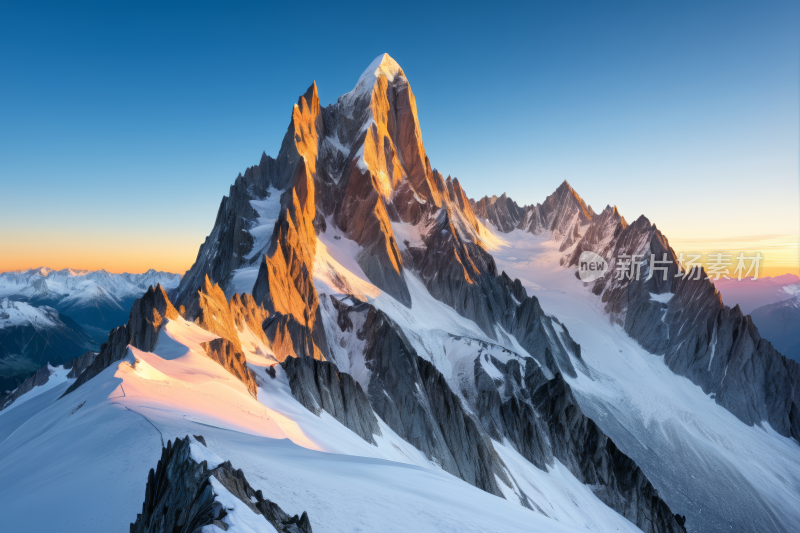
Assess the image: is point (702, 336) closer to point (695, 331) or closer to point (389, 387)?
point (695, 331)

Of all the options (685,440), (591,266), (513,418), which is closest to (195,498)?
(513,418)

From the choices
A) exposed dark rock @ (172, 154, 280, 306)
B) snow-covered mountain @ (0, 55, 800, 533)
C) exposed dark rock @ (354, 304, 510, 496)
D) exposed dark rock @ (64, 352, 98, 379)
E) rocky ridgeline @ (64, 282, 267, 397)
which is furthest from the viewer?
exposed dark rock @ (172, 154, 280, 306)

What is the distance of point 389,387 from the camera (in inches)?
2179

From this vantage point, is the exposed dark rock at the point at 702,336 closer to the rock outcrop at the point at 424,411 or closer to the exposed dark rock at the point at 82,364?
the rock outcrop at the point at 424,411

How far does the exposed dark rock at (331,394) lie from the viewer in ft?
122

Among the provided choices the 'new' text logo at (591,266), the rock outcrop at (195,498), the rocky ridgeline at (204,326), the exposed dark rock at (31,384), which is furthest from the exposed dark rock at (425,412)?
the 'new' text logo at (591,266)

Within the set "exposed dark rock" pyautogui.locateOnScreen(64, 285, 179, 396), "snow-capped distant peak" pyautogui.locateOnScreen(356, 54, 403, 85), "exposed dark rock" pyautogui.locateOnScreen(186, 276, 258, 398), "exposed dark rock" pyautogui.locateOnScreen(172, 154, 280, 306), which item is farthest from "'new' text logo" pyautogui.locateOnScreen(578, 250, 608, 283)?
"exposed dark rock" pyautogui.locateOnScreen(64, 285, 179, 396)

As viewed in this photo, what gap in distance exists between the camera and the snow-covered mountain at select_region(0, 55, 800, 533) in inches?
457

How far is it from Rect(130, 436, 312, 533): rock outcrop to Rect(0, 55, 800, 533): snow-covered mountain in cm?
4

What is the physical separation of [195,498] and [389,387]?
49.0 meters

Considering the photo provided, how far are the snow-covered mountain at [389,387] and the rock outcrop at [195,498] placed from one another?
0.04 m

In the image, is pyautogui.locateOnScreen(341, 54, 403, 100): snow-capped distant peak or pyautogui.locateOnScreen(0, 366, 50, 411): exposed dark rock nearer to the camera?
pyautogui.locateOnScreen(0, 366, 50, 411): exposed dark rock

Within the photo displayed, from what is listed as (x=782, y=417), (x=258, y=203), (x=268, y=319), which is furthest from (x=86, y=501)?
(x=782, y=417)

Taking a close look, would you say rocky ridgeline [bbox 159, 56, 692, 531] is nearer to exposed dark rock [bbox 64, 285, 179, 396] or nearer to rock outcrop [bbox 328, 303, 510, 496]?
rock outcrop [bbox 328, 303, 510, 496]
